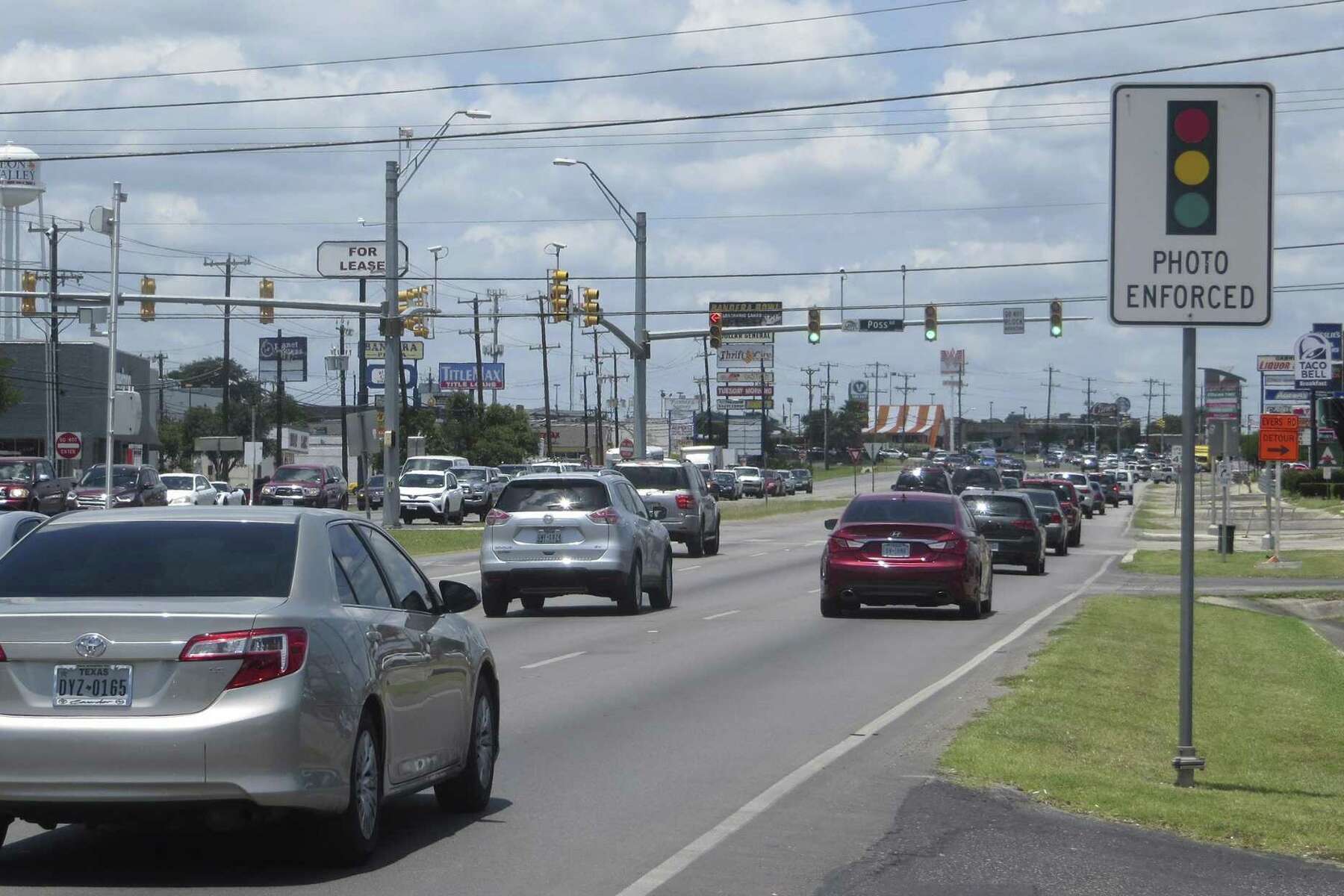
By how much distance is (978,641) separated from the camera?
2084cm

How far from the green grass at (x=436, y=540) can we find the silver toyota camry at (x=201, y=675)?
3020 centimetres

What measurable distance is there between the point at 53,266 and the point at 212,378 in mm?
112185

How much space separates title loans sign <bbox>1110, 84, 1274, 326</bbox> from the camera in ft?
33.1

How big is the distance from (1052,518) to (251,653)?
37844mm

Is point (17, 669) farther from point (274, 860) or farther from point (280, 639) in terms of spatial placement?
point (274, 860)

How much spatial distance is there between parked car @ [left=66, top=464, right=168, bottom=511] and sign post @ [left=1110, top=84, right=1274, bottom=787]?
4201cm

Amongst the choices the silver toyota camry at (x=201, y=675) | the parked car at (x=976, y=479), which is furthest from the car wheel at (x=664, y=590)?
the parked car at (x=976, y=479)

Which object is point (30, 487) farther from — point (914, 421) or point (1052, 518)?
point (914, 421)

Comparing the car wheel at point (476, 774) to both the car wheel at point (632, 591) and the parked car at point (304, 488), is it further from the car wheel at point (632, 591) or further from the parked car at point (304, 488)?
the parked car at point (304, 488)

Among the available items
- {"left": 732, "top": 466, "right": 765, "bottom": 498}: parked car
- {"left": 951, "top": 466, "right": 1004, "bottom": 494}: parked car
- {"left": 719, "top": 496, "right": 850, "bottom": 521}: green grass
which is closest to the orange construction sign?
{"left": 951, "top": 466, "right": 1004, "bottom": 494}: parked car

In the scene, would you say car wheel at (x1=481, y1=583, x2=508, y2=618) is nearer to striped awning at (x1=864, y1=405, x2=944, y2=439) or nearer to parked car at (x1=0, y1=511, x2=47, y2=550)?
parked car at (x1=0, y1=511, x2=47, y2=550)

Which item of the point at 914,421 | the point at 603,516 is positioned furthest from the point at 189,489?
the point at 914,421

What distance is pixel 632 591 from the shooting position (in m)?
24.1

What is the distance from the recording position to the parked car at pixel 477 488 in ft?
205
